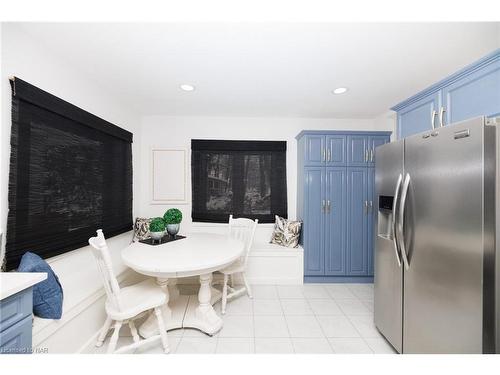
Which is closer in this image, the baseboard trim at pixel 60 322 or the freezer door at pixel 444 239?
the freezer door at pixel 444 239

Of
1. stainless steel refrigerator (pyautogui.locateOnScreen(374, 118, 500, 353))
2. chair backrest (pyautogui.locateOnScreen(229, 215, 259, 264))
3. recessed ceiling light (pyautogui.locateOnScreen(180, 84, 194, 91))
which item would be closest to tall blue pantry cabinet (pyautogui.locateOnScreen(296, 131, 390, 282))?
chair backrest (pyautogui.locateOnScreen(229, 215, 259, 264))

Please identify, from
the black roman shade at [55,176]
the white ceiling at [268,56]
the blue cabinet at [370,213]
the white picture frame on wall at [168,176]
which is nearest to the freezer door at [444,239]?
the white ceiling at [268,56]

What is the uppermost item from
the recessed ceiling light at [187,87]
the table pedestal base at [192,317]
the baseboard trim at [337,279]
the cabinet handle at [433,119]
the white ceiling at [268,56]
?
the recessed ceiling light at [187,87]

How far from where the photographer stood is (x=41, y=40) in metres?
1.52

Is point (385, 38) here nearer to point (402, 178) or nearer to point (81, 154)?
point (402, 178)

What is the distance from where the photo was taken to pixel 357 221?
2887 millimetres

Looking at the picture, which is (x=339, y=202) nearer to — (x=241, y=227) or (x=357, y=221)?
(x=357, y=221)

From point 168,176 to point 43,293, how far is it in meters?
2.06

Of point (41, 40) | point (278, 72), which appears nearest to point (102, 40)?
point (41, 40)

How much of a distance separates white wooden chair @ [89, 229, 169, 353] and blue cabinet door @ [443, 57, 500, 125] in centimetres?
249

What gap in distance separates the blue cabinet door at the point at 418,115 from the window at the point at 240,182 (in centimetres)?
157

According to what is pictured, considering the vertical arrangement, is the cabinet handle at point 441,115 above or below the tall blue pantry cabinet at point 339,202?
above

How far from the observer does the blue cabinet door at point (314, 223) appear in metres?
2.90

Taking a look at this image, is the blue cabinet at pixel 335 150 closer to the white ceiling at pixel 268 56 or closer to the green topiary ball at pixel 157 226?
the white ceiling at pixel 268 56
